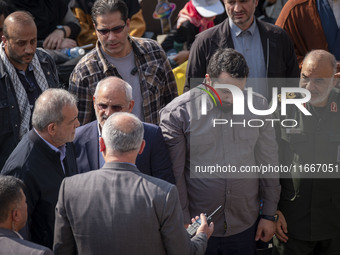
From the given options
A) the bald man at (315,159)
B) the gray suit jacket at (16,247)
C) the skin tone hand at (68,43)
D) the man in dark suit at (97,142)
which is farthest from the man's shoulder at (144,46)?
the gray suit jacket at (16,247)

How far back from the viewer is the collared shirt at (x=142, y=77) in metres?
4.32

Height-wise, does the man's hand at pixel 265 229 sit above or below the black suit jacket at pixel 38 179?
below

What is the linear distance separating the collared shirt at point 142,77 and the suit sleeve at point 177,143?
78 cm

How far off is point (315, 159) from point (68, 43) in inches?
110

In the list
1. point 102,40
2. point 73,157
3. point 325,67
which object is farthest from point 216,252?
point 102,40

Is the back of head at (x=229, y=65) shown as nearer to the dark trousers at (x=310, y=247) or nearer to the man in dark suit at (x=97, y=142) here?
the man in dark suit at (x=97, y=142)

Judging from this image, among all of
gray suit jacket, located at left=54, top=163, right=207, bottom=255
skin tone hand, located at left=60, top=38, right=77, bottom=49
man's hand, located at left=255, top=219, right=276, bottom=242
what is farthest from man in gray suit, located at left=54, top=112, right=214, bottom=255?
skin tone hand, located at left=60, top=38, right=77, bottom=49

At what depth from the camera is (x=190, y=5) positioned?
19.3ft

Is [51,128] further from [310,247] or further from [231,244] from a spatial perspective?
[310,247]

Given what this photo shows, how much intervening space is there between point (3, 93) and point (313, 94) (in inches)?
88.8

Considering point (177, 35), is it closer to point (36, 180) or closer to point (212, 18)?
point (212, 18)

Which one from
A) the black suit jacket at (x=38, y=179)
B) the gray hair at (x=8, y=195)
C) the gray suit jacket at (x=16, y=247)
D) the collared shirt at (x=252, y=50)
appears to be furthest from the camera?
the collared shirt at (x=252, y=50)

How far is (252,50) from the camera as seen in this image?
455cm

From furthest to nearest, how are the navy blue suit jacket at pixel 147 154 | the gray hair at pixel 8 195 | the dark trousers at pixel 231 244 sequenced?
the dark trousers at pixel 231 244
the navy blue suit jacket at pixel 147 154
the gray hair at pixel 8 195
